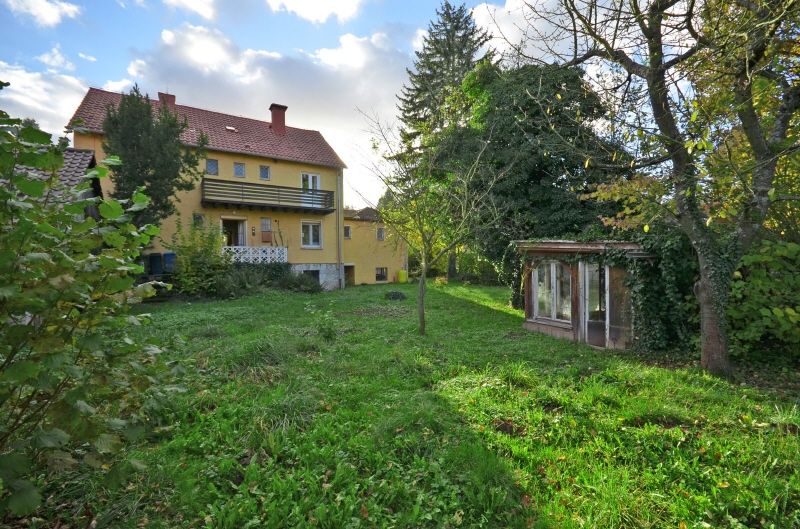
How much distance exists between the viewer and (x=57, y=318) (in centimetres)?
189

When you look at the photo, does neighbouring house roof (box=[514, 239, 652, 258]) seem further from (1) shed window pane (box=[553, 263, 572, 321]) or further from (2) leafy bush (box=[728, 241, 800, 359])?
(2) leafy bush (box=[728, 241, 800, 359])

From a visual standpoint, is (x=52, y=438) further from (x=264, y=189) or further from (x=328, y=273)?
(x=328, y=273)

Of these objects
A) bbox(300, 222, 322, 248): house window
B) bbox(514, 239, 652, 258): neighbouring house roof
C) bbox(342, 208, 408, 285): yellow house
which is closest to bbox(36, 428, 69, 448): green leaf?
bbox(514, 239, 652, 258): neighbouring house roof

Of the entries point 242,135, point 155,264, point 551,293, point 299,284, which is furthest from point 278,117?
point 551,293

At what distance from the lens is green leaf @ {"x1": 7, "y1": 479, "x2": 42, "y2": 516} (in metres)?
1.59

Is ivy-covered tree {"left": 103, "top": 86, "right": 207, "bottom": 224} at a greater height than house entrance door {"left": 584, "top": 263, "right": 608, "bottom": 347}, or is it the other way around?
ivy-covered tree {"left": 103, "top": 86, "right": 207, "bottom": 224}

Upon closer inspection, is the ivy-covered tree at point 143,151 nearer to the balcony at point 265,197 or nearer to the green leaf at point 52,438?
the balcony at point 265,197

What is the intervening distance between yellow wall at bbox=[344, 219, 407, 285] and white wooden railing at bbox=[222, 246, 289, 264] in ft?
17.8

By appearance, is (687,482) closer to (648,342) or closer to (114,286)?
(114,286)

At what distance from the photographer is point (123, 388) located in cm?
216

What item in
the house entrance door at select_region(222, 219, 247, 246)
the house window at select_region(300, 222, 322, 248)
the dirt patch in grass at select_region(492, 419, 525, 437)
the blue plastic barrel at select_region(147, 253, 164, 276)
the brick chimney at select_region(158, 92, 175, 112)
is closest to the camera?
the dirt patch in grass at select_region(492, 419, 525, 437)

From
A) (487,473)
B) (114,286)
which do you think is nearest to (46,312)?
(114,286)

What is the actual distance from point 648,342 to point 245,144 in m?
19.6

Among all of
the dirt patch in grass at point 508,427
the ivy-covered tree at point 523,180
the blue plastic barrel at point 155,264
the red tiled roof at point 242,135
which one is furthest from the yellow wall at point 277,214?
the dirt patch in grass at point 508,427
